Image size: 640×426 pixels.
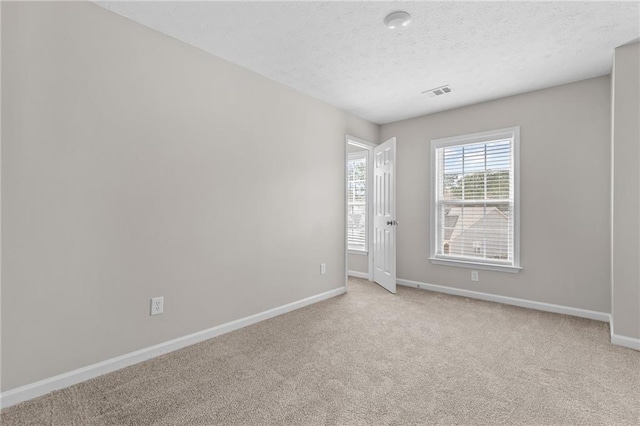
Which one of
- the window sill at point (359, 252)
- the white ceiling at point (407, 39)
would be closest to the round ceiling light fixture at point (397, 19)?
the white ceiling at point (407, 39)

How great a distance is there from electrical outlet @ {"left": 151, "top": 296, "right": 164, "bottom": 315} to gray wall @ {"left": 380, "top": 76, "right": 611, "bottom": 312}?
346 cm

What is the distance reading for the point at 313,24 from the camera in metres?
2.27

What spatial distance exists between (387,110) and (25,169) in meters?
3.71

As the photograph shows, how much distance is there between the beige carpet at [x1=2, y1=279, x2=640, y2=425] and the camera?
1.69 m

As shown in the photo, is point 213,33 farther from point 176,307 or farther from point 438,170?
point 438,170

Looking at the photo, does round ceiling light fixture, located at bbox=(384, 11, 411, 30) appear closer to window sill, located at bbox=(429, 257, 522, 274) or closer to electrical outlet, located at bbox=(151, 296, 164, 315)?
electrical outlet, located at bbox=(151, 296, 164, 315)

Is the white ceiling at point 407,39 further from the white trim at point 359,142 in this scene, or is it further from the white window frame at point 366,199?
the white window frame at point 366,199

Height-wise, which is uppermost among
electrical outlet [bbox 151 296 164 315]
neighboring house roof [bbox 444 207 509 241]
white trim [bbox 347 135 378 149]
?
white trim [bbox 347 135 378 149]

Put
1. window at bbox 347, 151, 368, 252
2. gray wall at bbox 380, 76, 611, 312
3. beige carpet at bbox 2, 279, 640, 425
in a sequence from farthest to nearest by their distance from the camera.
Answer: window at bbox 347, 151, 368, 252 → gray wall at bbox 380, 76, 611, 312 → beige carpet at bbox 2, 279, 640, 425

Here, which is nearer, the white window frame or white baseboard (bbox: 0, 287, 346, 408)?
white baseboard (bbox: 0, 287, 346, 408)

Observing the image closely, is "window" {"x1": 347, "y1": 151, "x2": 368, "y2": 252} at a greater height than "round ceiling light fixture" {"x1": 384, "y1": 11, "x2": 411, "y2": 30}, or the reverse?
"round ceiling light fixture" {"x1": 384, "y1": 11, "x2": 411, "y2": 30}

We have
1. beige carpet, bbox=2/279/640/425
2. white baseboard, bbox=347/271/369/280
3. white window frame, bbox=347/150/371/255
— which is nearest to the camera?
beige carpet, bbox=2/279/640/425

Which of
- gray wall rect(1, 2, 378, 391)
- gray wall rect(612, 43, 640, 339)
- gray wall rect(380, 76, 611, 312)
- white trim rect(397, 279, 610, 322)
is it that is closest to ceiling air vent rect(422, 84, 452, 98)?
gray wall rect(380, 76, 611, 312)

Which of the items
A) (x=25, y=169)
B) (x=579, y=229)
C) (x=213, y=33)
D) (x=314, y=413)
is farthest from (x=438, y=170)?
(x=25, y=169)
